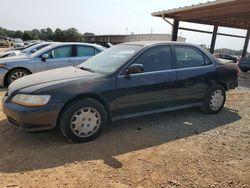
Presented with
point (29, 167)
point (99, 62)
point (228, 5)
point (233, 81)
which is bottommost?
point (29, 167)

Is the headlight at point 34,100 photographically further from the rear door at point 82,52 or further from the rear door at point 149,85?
the rear door at point 82,52

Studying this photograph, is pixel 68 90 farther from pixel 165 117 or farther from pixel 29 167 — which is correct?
pixel 165 117

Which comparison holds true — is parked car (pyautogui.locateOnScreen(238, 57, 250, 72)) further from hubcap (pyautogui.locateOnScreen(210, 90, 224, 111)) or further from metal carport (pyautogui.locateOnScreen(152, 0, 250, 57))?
hubcap (pyautogui.locateOnScreen(210, 90, 224, 111))

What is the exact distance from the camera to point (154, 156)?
3680mm

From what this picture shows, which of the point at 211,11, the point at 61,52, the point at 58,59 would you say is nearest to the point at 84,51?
the point at 61,52

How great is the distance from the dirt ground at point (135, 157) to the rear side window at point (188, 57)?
47.1 inches

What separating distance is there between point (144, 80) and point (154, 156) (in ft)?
4.61

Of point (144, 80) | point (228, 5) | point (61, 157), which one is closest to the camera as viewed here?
point (61, 157)

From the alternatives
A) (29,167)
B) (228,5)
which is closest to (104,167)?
(29,167)

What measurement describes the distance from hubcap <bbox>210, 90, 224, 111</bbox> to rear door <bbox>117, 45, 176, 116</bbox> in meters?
1.20

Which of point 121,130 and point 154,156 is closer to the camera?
point 154,156

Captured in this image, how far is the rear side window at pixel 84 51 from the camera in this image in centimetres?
867

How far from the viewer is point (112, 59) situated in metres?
4.74

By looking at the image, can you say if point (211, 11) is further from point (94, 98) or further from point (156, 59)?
point (94, 98)
